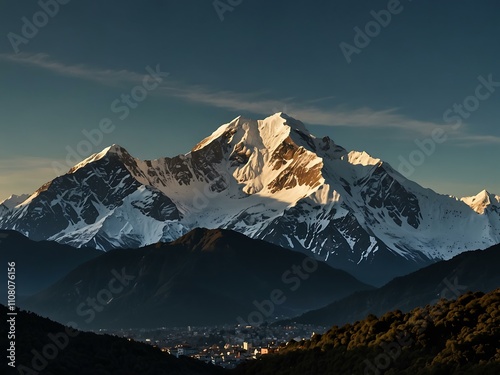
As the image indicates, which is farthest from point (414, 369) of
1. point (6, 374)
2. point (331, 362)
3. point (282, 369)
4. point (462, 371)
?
point (6, 374)

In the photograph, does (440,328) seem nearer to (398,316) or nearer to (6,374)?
(398,316)

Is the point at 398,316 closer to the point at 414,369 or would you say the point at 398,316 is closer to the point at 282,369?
the point at 282,369

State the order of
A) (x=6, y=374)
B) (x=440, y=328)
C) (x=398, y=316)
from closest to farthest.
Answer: (x=440, y=328) → (x=6, y=374) → (x=398, y=316)

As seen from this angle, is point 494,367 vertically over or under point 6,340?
under

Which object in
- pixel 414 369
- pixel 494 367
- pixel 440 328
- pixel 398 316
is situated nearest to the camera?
pixel 494 367

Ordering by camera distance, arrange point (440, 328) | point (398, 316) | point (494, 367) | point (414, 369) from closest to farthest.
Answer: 1. point (494, 367)
2. point (414, 369)
3. point (440, 328)
4. point (398, 316)

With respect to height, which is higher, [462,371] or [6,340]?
[6,340]

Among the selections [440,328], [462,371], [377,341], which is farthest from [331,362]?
[462,371]

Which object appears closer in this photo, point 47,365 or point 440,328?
point 440,328

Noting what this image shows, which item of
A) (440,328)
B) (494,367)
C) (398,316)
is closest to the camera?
(494,367)
